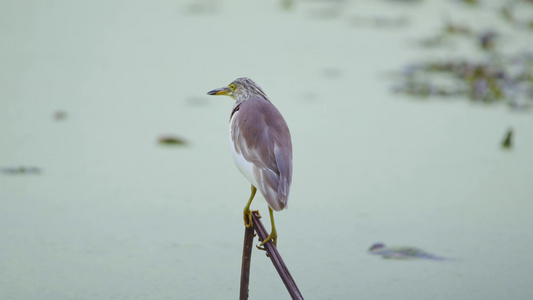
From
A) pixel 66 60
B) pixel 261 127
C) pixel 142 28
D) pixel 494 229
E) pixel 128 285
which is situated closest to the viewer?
pixel 261 127

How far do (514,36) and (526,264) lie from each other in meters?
2.81

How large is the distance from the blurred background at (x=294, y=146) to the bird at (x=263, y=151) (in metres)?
0.38

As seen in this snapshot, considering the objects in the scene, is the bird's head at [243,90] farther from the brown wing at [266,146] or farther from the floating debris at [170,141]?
the floating debris at [170,141]

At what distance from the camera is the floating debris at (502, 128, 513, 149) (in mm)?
2879

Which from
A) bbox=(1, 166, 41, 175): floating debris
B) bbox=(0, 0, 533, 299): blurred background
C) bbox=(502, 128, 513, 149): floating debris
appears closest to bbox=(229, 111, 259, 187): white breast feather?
bbox=(0, 0, 533, 299): blurred background

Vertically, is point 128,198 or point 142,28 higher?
point 142,28

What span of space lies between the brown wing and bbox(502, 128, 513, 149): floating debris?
1.46m

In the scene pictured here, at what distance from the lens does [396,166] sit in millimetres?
2717

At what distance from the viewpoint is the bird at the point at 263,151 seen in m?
1.53

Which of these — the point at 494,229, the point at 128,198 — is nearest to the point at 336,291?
the point at 494,229

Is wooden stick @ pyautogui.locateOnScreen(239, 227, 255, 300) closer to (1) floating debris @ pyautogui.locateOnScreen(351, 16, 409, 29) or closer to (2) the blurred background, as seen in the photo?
(2) the blurred background

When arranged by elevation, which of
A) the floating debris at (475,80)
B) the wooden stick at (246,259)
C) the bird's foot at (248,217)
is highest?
the floating debris at (475,80)

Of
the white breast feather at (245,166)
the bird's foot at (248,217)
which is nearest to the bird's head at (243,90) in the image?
the white breast feather at (245,166)

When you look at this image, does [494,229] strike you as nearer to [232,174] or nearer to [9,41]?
[232,174]
